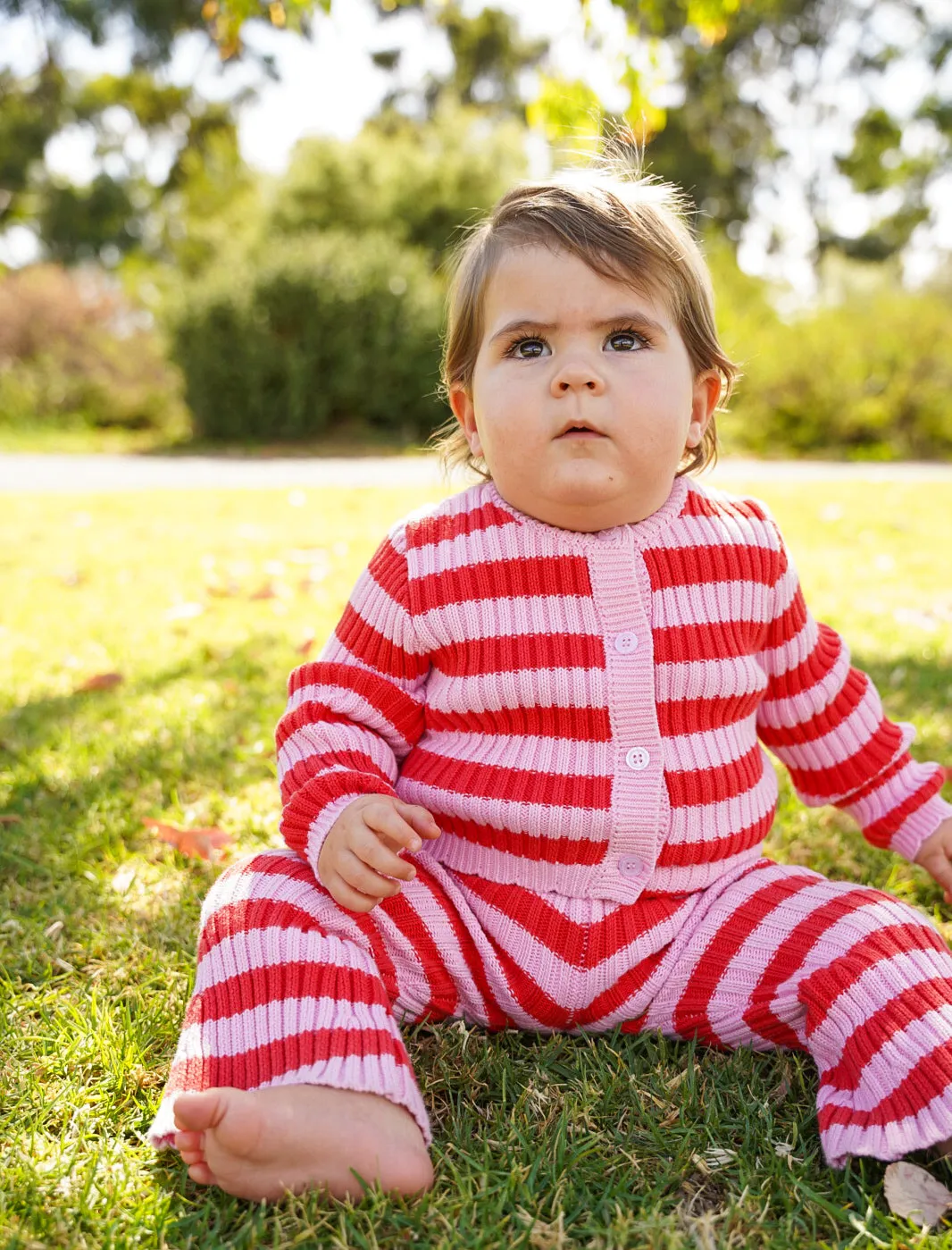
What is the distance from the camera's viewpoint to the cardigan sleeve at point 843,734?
1.82 m

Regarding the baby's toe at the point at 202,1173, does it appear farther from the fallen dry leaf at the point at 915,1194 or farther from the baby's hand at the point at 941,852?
the baby's hand at the point at 941,852

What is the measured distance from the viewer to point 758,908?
1.59 meters

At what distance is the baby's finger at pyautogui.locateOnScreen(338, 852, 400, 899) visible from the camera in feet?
4.79

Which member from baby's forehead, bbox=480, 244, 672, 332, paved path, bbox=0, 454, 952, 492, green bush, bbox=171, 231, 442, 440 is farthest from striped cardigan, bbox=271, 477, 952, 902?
green bush, bbox=171, 231, 442, 440

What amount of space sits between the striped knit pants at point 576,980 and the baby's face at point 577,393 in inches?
23.0

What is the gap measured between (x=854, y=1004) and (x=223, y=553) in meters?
4.31

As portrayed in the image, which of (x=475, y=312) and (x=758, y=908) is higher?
(x=475, y=312)

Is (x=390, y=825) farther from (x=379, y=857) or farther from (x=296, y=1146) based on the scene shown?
(x=296, y=1146)

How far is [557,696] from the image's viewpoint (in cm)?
161

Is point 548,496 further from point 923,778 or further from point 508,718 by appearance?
point 923,778

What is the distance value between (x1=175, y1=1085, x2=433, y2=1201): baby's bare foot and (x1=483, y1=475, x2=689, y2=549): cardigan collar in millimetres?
814

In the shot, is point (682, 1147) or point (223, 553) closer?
point (682, 1147)

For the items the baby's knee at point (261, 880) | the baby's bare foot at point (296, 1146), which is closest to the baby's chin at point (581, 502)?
the baby's knee at point (261, 880)

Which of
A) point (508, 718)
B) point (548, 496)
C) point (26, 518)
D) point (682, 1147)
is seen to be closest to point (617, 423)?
point (548, 496)
